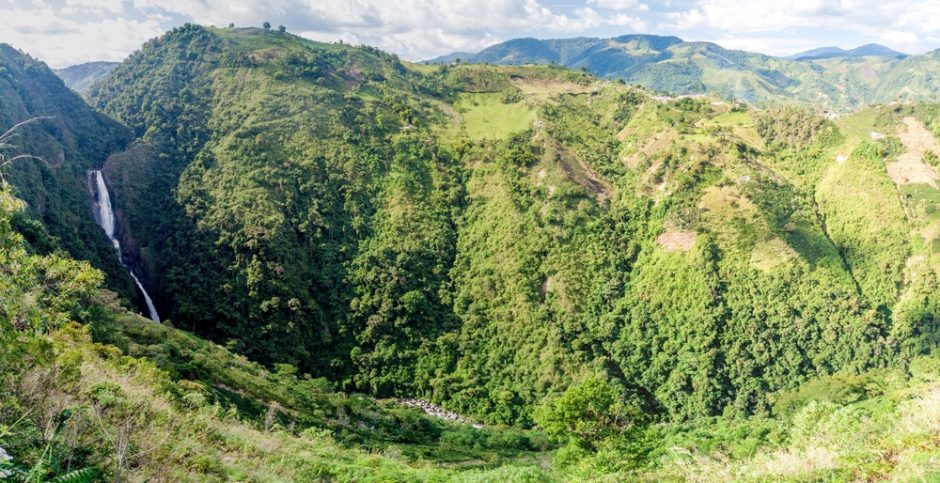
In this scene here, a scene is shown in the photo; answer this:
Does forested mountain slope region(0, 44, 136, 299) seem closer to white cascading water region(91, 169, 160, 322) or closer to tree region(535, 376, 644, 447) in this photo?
white cascading water region(91, 169, 160, 322)

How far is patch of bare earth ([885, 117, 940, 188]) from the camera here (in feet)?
210

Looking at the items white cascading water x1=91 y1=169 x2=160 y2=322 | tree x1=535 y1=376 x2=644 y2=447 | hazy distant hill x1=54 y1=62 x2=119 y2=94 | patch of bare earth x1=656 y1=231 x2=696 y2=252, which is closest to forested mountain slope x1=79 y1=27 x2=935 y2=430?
patch of bare earth x1=656 y1=231 x2=696 y2=252

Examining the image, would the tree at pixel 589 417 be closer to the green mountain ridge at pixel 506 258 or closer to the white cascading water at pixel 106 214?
the green mountain ridge at pixel 506 258

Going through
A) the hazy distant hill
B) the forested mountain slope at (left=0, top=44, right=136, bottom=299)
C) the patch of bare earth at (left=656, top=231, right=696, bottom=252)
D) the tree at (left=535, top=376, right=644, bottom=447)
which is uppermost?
the hazy distant hill

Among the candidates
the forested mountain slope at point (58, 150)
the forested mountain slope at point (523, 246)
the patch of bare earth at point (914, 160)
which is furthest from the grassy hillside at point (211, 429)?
the patch of bare earth at point (914, 160)

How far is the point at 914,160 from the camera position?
66250 millimetres

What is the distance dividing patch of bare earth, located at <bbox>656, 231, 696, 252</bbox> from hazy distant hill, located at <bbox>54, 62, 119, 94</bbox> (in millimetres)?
196739

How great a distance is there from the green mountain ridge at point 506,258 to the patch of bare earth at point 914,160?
1.06 ft

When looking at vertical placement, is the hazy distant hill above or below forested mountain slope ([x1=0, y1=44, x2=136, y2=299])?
above

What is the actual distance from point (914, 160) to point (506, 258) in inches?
2221

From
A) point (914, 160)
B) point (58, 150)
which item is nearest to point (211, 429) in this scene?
point (58, 150)

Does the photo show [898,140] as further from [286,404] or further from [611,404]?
[286,404]

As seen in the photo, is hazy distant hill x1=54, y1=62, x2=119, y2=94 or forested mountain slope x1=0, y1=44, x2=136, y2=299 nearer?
forested mountain slope x1=0, y1=44, x2=136, y2=299

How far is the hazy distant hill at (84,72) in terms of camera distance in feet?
573
